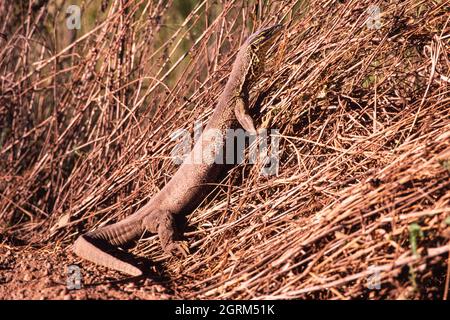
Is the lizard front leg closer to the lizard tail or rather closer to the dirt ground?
the lizard tail

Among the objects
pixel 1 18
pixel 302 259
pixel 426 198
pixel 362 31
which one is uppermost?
pixel 1 18

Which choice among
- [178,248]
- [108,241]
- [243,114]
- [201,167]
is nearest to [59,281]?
[108,241]

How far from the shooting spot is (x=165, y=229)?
5.02 meters

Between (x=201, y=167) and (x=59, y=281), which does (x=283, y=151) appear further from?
(x=59, y=281)

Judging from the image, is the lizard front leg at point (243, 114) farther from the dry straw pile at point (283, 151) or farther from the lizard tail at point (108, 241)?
the lizard tail at point (108, 241)

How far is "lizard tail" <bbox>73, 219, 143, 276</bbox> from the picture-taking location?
15.2ft

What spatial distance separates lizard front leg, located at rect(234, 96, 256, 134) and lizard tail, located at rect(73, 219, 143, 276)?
118 centimetres

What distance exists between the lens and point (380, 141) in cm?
451

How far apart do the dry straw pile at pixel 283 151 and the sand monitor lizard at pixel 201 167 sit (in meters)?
0.14

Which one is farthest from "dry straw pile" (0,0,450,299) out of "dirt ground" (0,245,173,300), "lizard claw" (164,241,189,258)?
"dirt ground" (0,245,173,300)

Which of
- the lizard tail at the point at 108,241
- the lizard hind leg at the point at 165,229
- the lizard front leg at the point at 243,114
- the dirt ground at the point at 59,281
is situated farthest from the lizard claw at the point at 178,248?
the lizard front leg at the point at 243,114

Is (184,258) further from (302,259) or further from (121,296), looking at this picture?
(302,259)

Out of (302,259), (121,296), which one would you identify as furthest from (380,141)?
(121,296)

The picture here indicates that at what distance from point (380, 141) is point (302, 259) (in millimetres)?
1154
